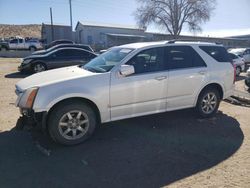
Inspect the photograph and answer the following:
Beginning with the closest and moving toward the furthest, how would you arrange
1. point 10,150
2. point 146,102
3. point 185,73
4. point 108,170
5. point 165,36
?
point 108,170
point 10,150
point 146,102
point 185,73
point 165,36

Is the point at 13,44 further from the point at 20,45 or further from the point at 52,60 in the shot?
the point at 52,60

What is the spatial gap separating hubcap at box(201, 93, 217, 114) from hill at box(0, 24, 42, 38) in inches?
2742

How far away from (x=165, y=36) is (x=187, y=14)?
20.1 feet

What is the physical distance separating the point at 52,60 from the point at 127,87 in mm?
9947

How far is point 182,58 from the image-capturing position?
5.71 metres

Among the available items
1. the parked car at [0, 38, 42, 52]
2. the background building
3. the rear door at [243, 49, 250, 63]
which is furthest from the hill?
the rear door at [243, 49, 250, 63]

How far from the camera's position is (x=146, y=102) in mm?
5164

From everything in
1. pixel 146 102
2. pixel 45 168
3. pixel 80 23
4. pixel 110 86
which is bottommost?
pixel 45 168

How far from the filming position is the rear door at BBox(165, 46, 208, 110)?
216 inches

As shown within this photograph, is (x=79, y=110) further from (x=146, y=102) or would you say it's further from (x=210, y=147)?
(x=210, y=147)

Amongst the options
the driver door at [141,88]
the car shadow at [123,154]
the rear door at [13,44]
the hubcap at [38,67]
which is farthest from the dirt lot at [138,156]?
the rear door at [13,44]

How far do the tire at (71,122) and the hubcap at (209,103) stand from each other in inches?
105

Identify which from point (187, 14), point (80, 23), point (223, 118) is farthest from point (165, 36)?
point (223, 118)

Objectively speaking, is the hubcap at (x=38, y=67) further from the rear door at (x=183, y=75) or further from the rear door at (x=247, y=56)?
the rear door at (x=247, y=56)
